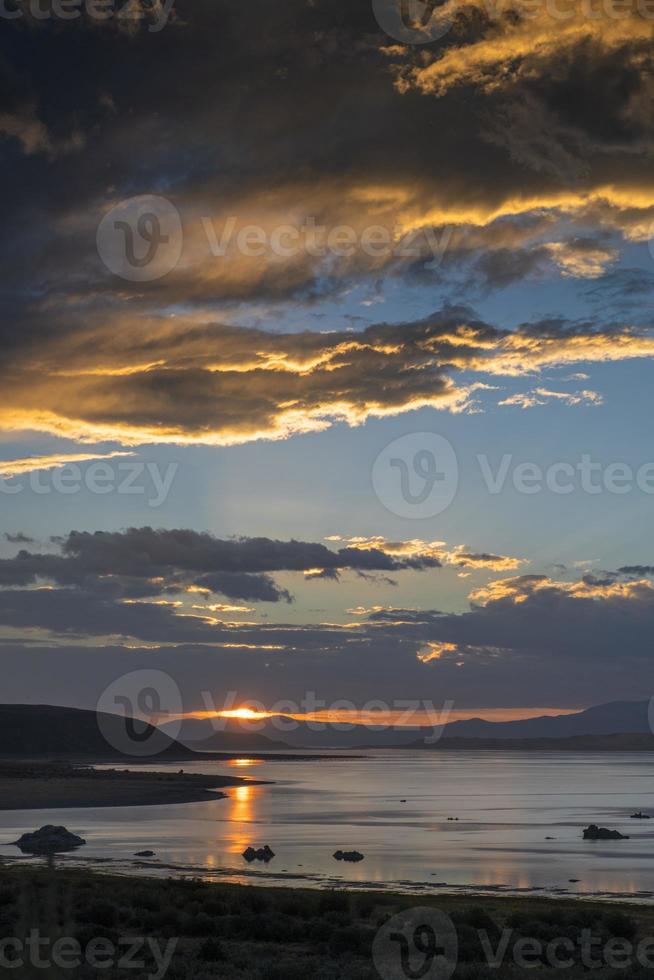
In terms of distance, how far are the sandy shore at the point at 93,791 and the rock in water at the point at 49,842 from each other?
3304 cm

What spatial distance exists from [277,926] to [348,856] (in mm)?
25595

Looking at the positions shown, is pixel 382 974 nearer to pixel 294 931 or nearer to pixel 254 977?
pixel 254 977

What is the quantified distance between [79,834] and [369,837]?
684 inches

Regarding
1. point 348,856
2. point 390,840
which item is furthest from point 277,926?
point 390,840

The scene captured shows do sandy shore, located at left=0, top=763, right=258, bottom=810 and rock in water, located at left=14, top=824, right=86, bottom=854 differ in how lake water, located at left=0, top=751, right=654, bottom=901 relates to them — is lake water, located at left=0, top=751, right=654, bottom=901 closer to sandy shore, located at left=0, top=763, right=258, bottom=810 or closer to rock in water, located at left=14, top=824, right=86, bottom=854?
rock in water, located at left=14, top=824, right=86, bottom=854

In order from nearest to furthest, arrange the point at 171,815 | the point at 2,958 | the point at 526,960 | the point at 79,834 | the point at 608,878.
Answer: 1. the point at 2,958
2. the point at 526,960
3. the point at 608,878
4. the point at 79,834
5. the point at 171,815

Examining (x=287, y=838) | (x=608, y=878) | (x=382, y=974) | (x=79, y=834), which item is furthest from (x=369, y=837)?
(x=382, y=974)

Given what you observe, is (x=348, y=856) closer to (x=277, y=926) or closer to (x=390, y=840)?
(x=390, y=840)

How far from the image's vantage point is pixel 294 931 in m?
24.3

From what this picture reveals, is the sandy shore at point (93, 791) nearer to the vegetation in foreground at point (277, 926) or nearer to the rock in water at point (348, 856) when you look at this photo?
the rock in water at point (348, 856)

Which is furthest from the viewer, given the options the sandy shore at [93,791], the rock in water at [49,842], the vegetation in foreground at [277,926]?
the sandy shore at [93,791]

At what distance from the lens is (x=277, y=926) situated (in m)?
24.4

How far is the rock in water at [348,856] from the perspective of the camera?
4847 cm

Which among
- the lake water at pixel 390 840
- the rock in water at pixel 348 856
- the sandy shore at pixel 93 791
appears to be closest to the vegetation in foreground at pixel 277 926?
the lake water at pixel 390 840
